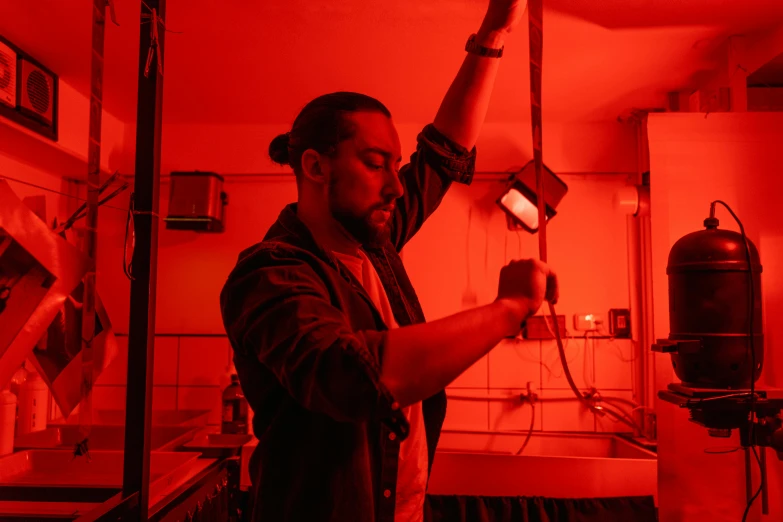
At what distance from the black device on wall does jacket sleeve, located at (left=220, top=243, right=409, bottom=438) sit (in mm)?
1557

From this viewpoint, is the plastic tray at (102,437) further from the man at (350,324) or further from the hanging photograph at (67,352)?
the man at (350,324)

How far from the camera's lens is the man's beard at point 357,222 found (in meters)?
0.83

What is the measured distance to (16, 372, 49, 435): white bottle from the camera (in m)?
1.93

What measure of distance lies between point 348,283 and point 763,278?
4.85 feet

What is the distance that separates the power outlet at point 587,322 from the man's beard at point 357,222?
192cm

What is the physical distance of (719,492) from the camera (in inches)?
64.4

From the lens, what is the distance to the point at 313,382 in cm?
58

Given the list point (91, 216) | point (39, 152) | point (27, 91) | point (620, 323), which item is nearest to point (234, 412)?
point (39, 152)

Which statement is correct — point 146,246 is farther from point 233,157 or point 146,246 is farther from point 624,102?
point 624,102

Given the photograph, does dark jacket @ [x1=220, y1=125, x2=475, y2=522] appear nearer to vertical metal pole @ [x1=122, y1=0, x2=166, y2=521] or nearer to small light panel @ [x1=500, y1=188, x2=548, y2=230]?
vertical metal pole @ [x1=122, y1=0, x2=166, y2=521]

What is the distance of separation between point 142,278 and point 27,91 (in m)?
1.34

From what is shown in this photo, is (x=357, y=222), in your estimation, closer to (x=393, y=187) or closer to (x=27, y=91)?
(x=393, y=187)

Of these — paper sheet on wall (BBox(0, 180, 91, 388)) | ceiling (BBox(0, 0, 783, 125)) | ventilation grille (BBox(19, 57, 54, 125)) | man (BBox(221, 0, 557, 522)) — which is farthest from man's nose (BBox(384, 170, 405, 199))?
ventilation grille (BBox(19, 57, 54, 125))

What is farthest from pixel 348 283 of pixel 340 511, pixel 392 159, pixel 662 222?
pixel 662 222
